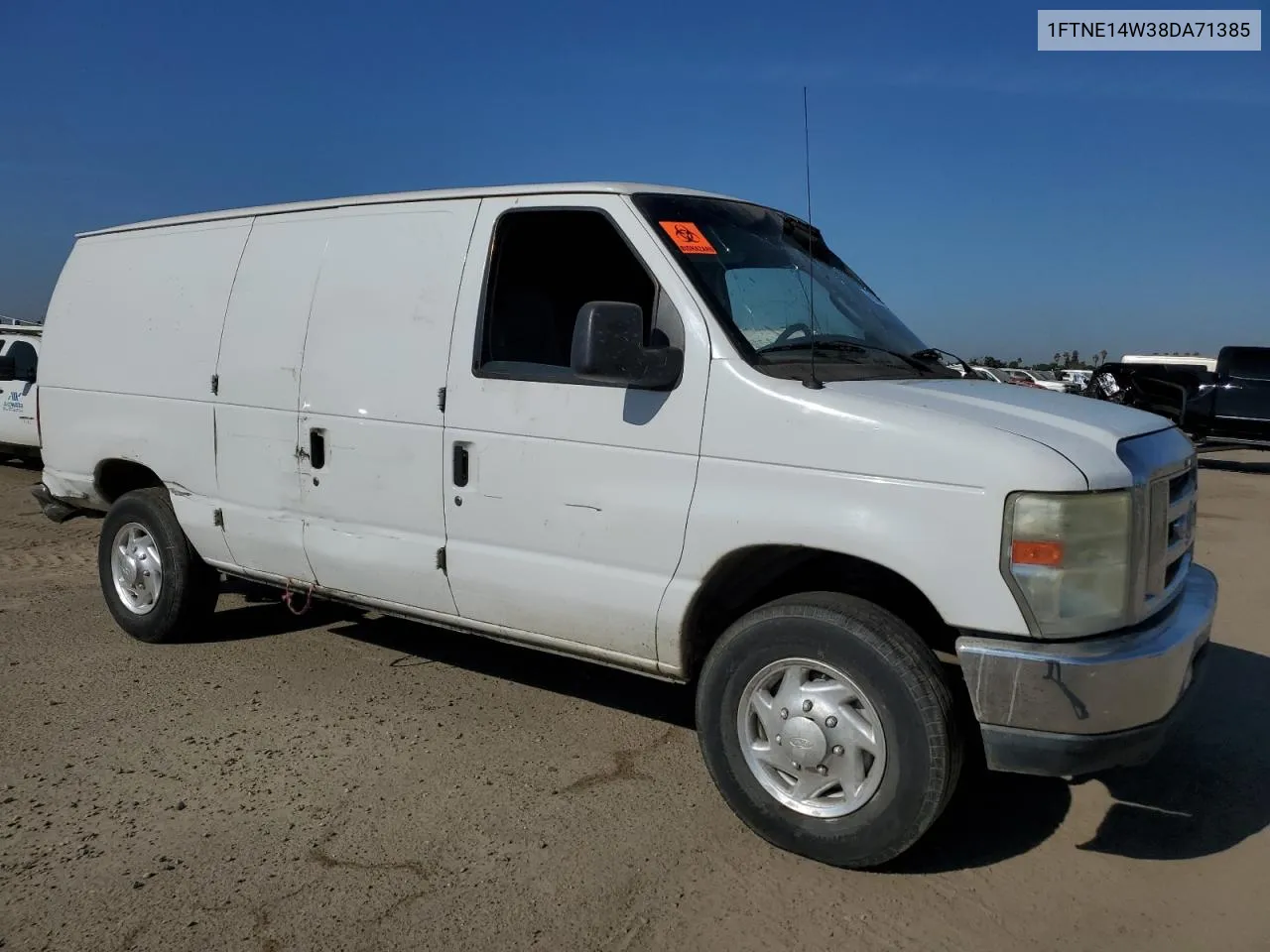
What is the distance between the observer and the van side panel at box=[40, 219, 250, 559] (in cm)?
536

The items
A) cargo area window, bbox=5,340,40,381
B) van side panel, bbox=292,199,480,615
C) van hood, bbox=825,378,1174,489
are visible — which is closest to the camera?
van hood, bbox=825,378,1174,489

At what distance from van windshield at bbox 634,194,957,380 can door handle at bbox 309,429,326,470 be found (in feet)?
6.03

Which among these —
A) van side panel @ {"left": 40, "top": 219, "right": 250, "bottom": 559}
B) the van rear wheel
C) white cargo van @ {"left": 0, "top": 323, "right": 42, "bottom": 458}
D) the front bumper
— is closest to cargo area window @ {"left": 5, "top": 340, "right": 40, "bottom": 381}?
white cargo van @ {"left": 0, "top": 323, "right": 42, "bottom": 458}

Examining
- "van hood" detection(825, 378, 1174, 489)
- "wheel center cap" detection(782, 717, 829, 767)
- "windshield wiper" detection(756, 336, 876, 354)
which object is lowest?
"wheel center cap" detection(782, 717, 829, 767)

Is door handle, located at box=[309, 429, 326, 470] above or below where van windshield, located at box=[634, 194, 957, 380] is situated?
below

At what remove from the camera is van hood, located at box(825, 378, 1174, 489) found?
124 inches

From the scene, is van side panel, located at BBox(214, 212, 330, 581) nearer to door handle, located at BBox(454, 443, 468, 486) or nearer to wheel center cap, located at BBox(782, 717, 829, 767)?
door handle, located at BBox(454, 443, 468, 486)

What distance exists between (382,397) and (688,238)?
1.52 metres

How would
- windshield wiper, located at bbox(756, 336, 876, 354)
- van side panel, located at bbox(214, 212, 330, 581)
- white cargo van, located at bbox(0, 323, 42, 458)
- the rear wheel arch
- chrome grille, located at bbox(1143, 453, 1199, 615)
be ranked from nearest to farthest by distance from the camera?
1. chrome grille, located at bbox(1143, 453, 1199, 615)
2. windshield wiper, located at bbox(756, 336, 876, 354)
3. van side panel, located at bbox(214, 212, 330, 581)
4. the rear wheel arch
5. white cargo van, located at bbox(0, 323, 42, 458)

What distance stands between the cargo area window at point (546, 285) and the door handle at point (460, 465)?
0.32 m

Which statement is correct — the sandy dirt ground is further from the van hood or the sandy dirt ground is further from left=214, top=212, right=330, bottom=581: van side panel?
the van hood

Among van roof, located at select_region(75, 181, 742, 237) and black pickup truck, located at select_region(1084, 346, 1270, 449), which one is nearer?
van roof, located at select_region(75, 181, 742, 237)

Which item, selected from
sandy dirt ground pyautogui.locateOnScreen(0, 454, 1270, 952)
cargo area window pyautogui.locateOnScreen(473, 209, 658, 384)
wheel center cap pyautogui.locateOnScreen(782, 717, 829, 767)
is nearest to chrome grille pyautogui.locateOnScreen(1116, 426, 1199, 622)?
sandy dirt ground pyautogui.locateOnScreen(0, 454, 1270, 952)

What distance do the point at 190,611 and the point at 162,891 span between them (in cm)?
275
